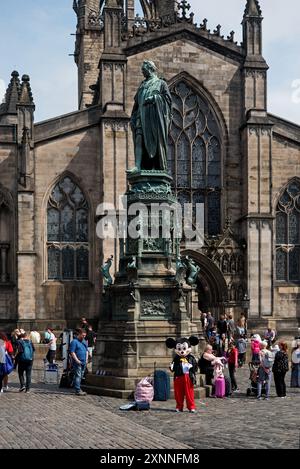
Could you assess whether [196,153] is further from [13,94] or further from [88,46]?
[88,46]

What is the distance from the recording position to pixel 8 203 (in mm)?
35656

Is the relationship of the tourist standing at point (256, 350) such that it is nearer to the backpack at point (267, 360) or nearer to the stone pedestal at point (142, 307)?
the backpack at point (267, 360)

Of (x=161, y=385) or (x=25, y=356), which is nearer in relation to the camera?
(x=161, y=385)

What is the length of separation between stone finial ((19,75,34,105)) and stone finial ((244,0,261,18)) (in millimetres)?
10265

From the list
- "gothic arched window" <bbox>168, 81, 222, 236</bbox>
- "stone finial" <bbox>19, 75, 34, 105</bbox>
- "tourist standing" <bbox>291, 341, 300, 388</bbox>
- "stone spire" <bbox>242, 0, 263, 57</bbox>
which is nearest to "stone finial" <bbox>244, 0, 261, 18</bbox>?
"stone spire" <bbox>242, 0, 263, 57</bbox>

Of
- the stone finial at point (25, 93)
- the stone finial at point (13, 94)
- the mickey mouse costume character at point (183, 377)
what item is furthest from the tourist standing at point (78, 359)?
the stone finial at point (13, 94)

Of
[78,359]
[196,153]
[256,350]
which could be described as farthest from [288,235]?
[78,359]

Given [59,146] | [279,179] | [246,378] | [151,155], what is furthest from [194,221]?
[151,155]

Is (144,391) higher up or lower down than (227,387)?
higher up

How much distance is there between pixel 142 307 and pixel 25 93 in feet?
63.3

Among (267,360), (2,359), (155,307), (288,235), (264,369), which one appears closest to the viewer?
(155,307)

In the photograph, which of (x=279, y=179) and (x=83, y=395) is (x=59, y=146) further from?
(x=83, y=395)

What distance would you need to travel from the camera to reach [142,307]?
1852 centimetres

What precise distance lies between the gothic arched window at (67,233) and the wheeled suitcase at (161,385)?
1908cm
